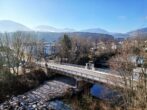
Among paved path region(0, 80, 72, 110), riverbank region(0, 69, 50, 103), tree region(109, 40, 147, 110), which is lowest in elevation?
paved path region(0, 80, 72, 110)

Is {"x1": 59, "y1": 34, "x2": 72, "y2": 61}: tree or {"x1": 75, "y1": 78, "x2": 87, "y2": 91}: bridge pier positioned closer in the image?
{"x1": 75, "y1": 78, "x2": 87, "y2": 91}: bridge pier

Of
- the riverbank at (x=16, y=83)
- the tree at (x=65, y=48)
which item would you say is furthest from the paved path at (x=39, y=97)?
the tree at (x=65, y=48)

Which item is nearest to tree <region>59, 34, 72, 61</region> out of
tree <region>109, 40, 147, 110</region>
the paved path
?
the paved path

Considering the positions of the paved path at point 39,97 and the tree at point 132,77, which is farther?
the paved path at point 39,97

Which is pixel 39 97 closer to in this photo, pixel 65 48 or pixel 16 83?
pixel 16 83

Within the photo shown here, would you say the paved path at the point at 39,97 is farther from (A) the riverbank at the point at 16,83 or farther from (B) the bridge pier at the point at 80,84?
(B) the bridge pier at the point at 80,84

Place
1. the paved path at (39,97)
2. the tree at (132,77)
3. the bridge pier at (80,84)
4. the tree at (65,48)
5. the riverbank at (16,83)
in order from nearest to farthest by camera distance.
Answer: the tree at (132,77), the paved path at (39,97), the riverbank at (16,83), the bridge pier at (80,84), the tree at (65,48)

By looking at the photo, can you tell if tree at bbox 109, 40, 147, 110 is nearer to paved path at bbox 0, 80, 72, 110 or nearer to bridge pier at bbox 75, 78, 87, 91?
paved path at bbox 0, 80, 72, 110

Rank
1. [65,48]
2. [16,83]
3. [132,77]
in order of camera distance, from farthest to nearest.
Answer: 1. [65,48]
2. [16,83]
3. [132,77]

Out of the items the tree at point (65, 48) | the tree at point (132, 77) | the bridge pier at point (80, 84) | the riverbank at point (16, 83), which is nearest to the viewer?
the tree at point (132, 77)

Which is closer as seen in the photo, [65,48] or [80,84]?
[80,84]

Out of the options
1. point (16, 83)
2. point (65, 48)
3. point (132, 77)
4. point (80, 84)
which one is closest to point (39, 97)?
point (16, 83)

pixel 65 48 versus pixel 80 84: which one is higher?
pixel 65 48

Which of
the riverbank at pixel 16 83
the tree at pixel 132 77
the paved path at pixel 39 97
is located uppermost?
the tree at pixel 132 77
